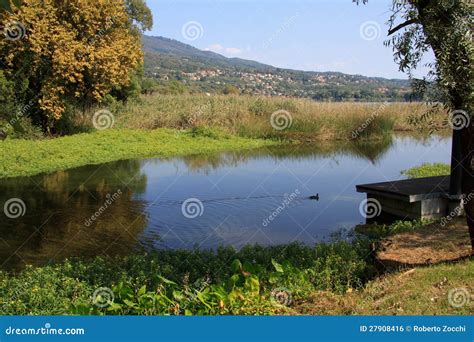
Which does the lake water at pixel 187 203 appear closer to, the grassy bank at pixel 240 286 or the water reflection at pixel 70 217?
the water reflection at pixel 70 217

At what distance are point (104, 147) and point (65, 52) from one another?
13.9ft

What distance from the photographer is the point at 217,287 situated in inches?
221

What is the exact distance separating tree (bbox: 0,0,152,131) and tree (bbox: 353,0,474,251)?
17086 mm

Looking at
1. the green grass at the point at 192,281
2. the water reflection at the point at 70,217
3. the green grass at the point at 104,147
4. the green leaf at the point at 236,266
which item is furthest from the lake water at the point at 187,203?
the green leaf at the point at 236,266

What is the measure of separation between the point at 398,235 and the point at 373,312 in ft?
12.8

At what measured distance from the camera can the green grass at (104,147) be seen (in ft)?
61.1

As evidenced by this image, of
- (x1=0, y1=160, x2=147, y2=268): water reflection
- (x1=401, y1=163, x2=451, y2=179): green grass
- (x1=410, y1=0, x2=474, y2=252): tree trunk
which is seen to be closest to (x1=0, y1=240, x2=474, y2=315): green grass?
(x1=410, y1=0, x2=474, y2=252): tree trunk

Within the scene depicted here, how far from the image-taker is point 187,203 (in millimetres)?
13109

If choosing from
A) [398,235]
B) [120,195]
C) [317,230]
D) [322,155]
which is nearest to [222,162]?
[322,155]

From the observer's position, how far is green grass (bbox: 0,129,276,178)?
18.6 m

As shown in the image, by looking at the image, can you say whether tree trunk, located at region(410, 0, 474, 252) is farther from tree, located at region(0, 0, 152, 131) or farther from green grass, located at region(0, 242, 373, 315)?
tree, located at region(0, 0, 152, 131)

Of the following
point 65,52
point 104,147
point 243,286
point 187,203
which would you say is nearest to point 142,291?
Answer: point 243,286

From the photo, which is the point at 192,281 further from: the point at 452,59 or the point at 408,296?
the point at 452,59

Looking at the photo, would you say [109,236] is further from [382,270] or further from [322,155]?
[322,155]
